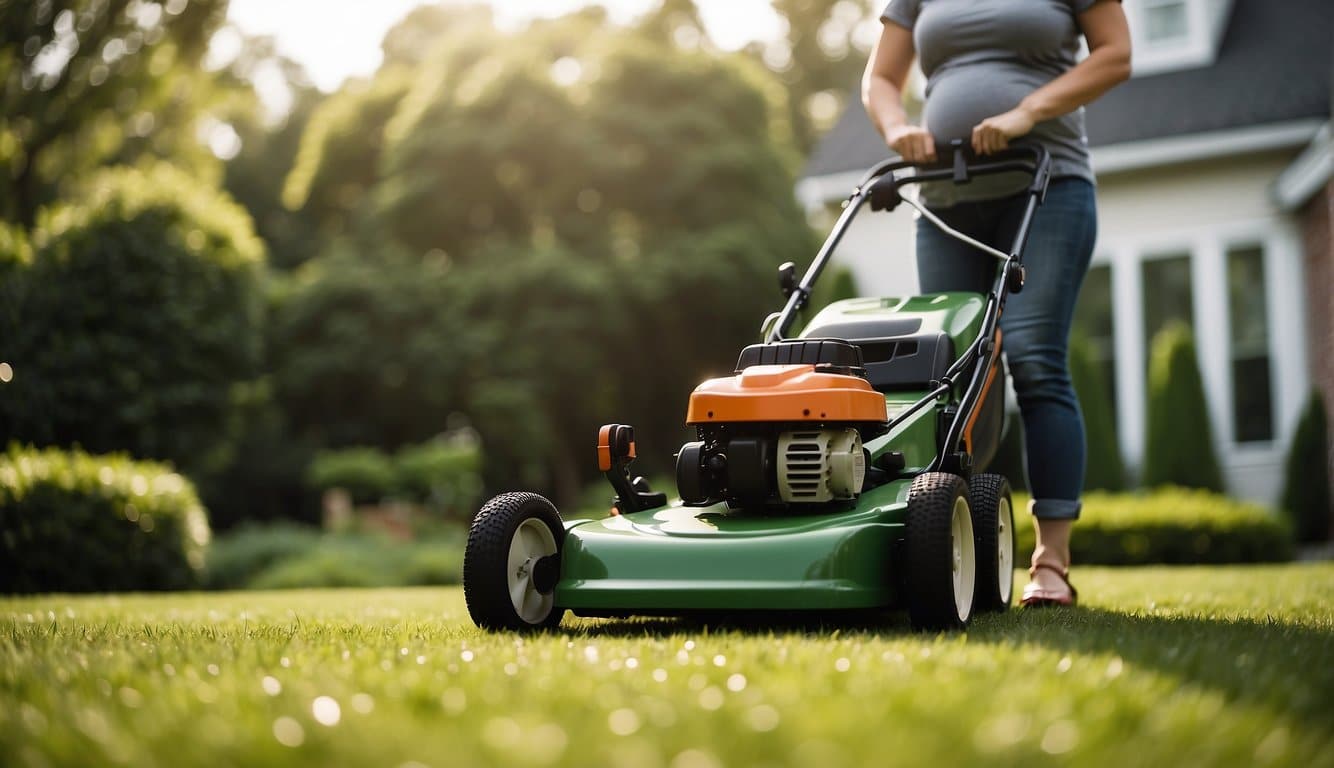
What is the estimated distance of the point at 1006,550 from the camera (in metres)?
3.67

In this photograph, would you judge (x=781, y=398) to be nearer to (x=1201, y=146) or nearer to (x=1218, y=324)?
(x=1201, y=146)

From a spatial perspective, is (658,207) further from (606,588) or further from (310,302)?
(606,588)

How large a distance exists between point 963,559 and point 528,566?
1032 mm

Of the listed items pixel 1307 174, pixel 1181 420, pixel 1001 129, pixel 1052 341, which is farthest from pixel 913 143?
pixel 1181 420

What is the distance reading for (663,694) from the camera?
1959 millimetres

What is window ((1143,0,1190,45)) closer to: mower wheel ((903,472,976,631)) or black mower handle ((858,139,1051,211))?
black mower handle ((858,139,1051,211))

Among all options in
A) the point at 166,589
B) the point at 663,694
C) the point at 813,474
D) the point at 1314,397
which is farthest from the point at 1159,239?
the point at 663,694

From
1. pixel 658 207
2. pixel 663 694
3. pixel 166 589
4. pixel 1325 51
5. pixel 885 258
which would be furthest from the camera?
pixel 658 207

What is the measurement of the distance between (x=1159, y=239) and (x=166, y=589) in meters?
7.91

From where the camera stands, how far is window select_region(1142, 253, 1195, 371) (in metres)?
11.0

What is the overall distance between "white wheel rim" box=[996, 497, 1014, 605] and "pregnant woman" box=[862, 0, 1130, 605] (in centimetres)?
19

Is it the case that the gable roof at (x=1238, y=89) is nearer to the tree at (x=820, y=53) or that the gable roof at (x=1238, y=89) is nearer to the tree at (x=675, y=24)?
the tree at (x=675, y=24)

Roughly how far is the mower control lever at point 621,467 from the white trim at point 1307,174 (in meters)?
7.10

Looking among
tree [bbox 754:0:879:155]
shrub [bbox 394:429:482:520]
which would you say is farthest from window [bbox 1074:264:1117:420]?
tree [bbox 754:0:879:155]
